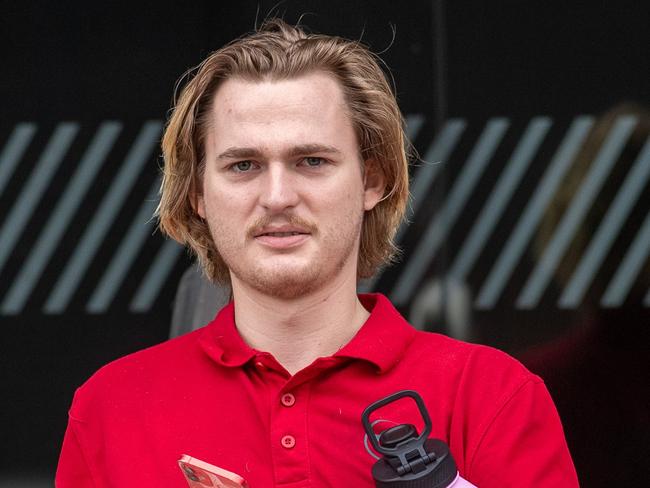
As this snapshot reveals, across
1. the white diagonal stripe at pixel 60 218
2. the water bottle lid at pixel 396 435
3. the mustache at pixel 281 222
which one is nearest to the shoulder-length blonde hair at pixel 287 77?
the mustache at pixel 281 222

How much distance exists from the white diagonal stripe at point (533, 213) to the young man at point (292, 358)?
172 cm

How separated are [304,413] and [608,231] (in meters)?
2.07

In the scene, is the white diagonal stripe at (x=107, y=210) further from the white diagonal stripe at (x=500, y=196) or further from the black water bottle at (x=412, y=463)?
the black water bottle at (x=412, y=463)

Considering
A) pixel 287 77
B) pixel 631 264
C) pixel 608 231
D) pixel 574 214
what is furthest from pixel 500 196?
pixel 287 77

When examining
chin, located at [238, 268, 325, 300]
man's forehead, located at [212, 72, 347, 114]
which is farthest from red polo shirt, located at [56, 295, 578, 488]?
man's forehead, located at [212, 72, 347, 114]

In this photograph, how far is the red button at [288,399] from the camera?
193 centimetres

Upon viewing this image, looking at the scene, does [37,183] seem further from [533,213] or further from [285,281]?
[285,281]

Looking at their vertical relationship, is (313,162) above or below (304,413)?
above

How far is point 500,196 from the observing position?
3822 millimetres

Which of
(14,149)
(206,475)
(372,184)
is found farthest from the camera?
(14,149)

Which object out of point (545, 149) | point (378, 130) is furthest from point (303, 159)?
point (545, 149)

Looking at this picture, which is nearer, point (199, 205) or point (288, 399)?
point (288, 399)

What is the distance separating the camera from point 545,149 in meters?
3.79

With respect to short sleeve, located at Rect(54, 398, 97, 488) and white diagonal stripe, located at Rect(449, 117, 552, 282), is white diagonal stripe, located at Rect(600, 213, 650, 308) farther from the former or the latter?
short sleeve, located at Rect(54, 398, 97, 488)
